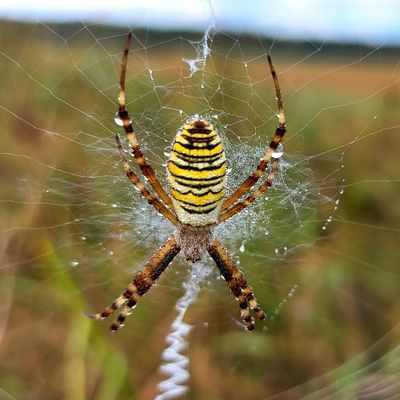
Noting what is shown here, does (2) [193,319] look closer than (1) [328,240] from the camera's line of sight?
Yes

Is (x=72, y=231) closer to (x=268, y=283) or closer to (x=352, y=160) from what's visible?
(x=268, y=283)

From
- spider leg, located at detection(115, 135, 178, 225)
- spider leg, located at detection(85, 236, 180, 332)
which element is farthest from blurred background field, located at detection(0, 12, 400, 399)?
spider leg, located at detection(115, 135, 178, 225)

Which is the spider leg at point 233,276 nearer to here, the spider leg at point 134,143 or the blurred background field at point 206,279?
the blurred background field at point 206,279

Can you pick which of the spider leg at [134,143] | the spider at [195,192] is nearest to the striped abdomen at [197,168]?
the spider at [195,192]

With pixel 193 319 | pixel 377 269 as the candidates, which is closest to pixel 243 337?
pixel 193 319

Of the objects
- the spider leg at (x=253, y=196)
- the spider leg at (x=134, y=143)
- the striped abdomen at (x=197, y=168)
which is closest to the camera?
the striped abdomen at (x=197, y=168)

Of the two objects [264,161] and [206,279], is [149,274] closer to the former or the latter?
[206,279]

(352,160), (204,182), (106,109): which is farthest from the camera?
(352,160)

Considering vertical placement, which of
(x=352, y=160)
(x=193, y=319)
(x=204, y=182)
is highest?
(x=352, y=160)
